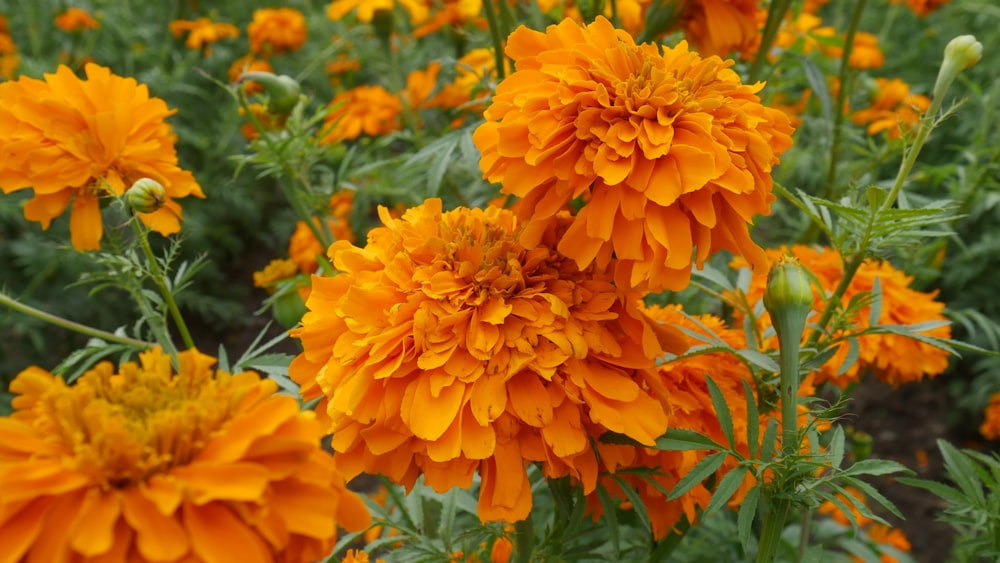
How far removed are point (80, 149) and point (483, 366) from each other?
2.19 feet

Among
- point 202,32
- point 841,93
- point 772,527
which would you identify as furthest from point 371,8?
point 772,527

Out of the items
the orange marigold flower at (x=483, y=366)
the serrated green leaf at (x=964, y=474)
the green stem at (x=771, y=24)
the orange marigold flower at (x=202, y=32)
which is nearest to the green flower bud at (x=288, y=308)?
the orange marigold flower at (x=483, y=366)

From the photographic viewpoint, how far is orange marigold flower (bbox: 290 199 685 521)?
31.4 inches

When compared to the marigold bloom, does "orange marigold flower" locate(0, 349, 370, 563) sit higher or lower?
higher

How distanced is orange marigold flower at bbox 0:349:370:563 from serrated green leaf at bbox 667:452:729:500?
36 cm

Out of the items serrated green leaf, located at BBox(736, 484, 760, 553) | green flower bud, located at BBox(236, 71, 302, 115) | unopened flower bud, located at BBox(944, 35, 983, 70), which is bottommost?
serrated green leaf, located at BBox(736, 484, 760, 553)

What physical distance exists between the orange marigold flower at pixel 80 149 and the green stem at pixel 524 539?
582 millimetres

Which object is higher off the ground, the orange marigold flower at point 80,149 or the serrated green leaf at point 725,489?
the orange marigold flower at point 80,149

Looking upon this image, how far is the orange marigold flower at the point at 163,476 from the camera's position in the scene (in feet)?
1.77

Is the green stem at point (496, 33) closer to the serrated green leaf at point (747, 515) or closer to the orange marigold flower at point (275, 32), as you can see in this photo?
the serrated green leaf at point (747, 515)

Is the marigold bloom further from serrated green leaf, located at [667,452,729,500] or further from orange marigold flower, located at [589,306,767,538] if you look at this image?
serrated green leaf, located at [667,452,729,500]

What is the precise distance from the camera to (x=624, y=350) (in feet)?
2.81

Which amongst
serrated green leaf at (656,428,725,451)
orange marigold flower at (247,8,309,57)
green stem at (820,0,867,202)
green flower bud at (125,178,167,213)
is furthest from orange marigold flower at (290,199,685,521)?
orange marigold flower at (247,8,309,57)

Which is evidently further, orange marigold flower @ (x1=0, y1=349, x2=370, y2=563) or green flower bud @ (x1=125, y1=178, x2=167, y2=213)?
green flower bud @ (x1=125, y1=178, x2=167, y2=213)
